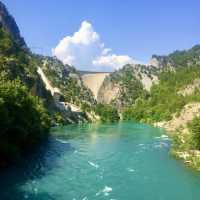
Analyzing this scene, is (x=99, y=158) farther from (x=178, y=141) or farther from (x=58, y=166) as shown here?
(x=178, y=141)

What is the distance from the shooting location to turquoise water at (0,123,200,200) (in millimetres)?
50531

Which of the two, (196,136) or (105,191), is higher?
(196,136)

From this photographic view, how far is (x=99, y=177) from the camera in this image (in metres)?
60.7

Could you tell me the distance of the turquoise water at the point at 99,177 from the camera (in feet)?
166

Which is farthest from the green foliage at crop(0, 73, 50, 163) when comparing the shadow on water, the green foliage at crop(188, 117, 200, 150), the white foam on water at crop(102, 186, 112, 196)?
the green foliage at crop(188, 117, 200, 150)

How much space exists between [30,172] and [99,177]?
10.7m

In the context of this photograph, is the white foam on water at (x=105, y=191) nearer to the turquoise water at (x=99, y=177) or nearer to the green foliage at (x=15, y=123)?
the turquoise water at (x=99, y=177)

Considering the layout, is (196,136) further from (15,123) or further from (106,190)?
(15,123)

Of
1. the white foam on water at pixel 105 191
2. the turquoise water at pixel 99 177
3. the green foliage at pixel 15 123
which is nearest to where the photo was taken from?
the turquoise water at pixel 99 177

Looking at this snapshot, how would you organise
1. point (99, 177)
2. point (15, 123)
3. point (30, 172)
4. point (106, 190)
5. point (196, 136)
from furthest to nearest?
point (196, 136), point (15, 123), point (30, 172), point (99, 177), point (106, 190)

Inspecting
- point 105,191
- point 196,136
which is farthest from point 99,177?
point 196,136

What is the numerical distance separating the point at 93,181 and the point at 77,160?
18.4 m

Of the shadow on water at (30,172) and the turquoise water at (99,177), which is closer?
the shadow on water at (30,172)

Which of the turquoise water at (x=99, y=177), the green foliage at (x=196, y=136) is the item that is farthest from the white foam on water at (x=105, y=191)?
the green foliage at (x=196, y=136)
